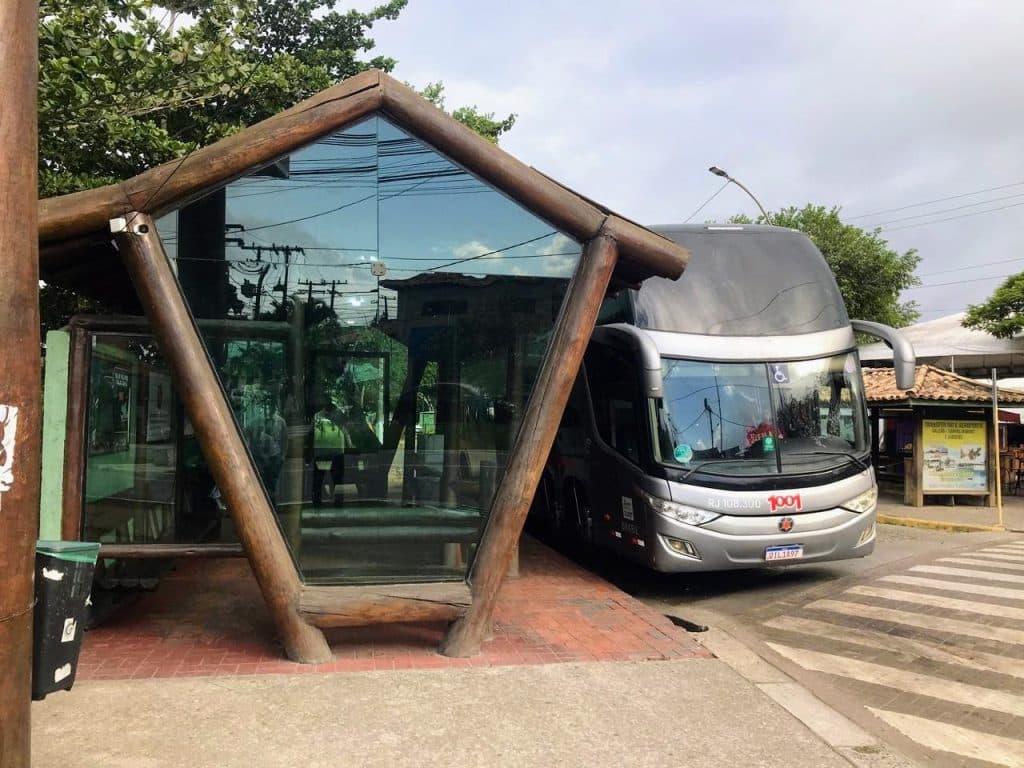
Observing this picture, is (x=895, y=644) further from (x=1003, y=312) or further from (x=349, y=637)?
(x=1003, y=312)

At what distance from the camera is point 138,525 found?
6406 millimetres

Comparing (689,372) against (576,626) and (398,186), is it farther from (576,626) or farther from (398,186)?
(398,186)

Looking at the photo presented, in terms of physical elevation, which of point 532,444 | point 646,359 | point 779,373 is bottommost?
point 532,444

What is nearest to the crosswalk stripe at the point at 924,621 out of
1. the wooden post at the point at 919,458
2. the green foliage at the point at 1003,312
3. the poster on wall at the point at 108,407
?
the poster on wall at the point at 108,407

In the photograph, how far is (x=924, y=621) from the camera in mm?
7090

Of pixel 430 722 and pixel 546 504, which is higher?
pixel 546 504

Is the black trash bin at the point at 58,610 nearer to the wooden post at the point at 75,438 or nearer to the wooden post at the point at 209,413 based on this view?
the wooden post at the point at 209,413

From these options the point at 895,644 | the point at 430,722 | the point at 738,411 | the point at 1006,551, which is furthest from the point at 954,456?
the point at 430,722

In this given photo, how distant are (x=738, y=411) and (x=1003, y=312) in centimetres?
1602

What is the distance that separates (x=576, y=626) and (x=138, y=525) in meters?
3.72

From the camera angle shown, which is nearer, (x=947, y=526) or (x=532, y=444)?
(x=532, y=444)

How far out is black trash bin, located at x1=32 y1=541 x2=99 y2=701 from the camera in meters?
2.86

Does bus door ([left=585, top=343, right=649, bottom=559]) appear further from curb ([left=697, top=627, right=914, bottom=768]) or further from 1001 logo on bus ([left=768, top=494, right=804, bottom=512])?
curb ([left=697, top=627, right=914, bottom=768])

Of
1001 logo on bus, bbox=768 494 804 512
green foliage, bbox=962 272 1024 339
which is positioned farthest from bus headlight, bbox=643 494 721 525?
green foliage, bbox=962 272 1024 339
